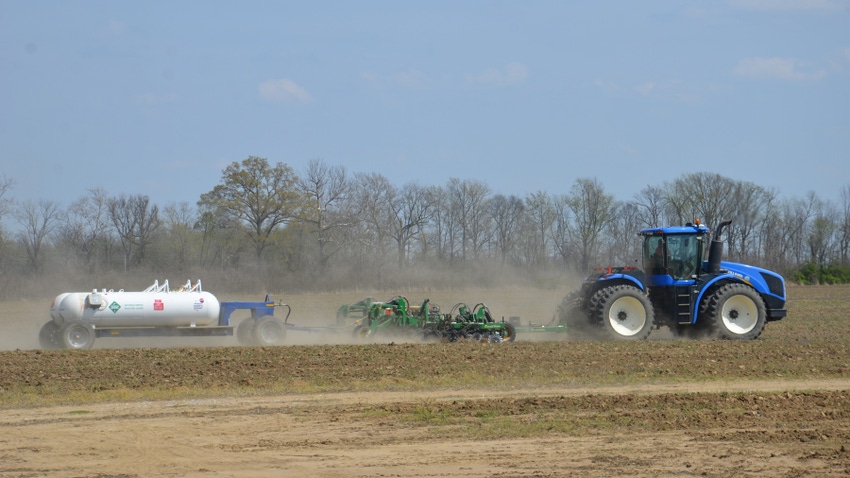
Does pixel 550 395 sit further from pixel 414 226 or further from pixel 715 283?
pixel 414 226

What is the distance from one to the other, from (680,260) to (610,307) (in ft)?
7.09

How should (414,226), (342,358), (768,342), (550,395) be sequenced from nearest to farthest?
1. (550,395)
2. (342,358)
3. (768,342)
4. (414,226)

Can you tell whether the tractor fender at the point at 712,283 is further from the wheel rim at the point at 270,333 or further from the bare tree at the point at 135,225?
the bare tree at the point at 135,225

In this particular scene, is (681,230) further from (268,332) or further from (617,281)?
(268,332)

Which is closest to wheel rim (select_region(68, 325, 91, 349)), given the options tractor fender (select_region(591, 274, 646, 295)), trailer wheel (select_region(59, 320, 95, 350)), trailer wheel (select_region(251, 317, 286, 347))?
trailer wheel (select_region(59, 320, 95, 350))

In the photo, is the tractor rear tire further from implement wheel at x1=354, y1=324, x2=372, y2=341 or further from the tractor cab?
implement wheel at x1=354, y1=324, x2=372, y2=341

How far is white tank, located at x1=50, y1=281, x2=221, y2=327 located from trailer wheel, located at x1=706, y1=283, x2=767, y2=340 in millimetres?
12356

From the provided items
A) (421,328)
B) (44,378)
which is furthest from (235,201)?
(44,378)

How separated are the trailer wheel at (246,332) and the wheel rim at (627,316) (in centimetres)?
897

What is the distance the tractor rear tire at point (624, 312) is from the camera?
20.8m

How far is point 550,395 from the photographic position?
13.8 m

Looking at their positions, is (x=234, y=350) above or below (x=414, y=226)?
below

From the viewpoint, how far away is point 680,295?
21.1 metres

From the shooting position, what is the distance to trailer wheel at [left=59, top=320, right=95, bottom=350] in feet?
67.4
